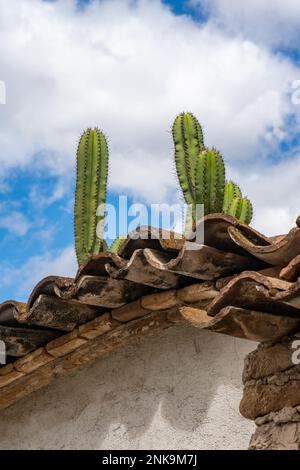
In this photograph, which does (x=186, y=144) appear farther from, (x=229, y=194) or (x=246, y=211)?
(x=246, y=211)

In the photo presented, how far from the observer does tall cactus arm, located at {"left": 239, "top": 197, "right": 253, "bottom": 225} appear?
608 centimetres

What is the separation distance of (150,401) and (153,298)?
725 millimetres

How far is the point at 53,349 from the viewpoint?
16.7 ft

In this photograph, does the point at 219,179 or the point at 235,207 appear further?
the point at 235,207

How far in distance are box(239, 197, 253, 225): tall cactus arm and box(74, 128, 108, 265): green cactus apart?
1.08 meters

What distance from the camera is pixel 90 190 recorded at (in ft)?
20.5

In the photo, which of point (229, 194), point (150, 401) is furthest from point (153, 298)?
point (229, 194)

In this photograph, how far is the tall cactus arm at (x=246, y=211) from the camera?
6.08 metres

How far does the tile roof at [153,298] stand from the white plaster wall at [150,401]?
0.13 meters

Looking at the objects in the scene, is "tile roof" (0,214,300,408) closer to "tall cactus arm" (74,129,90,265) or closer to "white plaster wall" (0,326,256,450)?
"white plaster wall" (0,326,256,450)

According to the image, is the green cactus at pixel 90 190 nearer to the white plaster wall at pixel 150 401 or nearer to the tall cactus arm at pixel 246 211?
the tall cactus arm at pixel 246 211

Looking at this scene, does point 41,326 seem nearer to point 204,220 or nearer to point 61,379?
point 61,379

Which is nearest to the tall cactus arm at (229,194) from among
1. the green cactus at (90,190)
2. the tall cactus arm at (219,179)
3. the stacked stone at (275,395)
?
the tall cactus arm at (219,179)

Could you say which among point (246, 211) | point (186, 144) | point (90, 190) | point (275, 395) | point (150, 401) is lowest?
point (275, 395)
